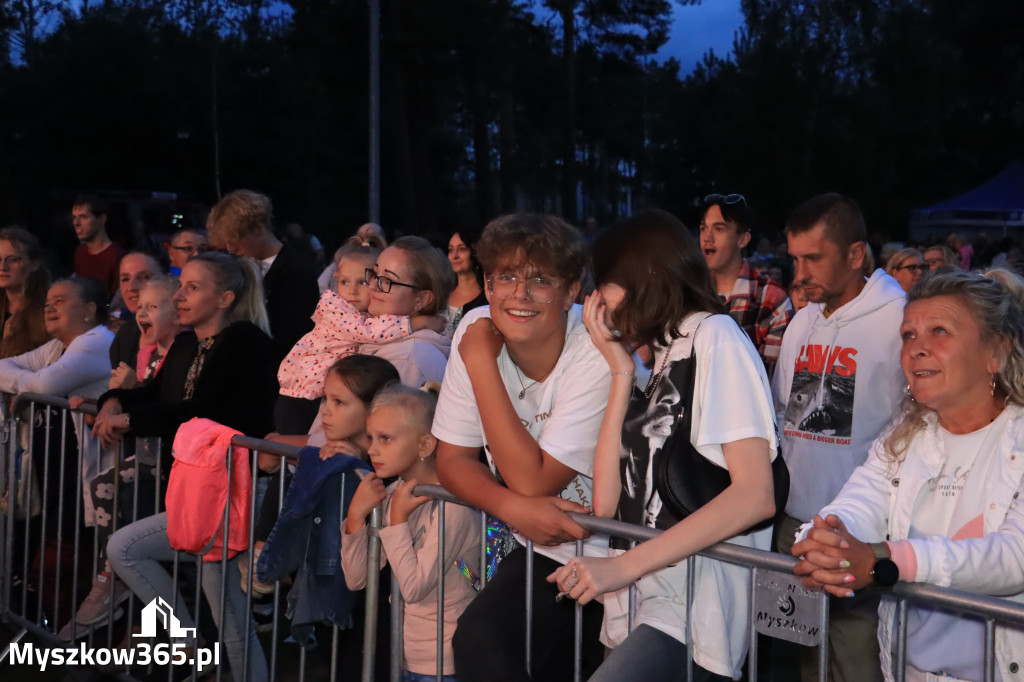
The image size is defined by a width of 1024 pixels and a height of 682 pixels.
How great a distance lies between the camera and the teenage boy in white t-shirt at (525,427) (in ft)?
10.5

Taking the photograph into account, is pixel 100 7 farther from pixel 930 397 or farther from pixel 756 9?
pixel 930 397

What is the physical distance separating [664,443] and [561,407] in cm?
35

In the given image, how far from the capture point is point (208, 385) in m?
5.05

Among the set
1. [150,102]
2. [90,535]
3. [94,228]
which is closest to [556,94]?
[150,102]

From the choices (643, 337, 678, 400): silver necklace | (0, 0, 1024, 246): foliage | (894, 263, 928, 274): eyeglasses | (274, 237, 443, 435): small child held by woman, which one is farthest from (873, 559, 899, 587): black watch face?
(0, 0, 1024, 246): foliage

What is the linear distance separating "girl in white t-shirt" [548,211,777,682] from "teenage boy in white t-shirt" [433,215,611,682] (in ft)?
0.45

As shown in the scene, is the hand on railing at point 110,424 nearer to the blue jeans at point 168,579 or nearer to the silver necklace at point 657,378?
the blue jeans at point 168,579

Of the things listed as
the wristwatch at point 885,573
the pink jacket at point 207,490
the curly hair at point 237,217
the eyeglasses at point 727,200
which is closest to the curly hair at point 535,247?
the wristwatch at point 885,573

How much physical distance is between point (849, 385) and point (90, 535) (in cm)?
392

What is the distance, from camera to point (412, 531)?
3840 millimetres

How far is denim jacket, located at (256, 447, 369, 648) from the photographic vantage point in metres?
4.04

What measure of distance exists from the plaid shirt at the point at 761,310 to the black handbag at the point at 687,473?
273cm

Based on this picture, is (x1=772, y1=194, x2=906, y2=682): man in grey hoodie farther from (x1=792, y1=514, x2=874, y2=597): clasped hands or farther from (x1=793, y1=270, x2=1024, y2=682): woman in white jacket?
(x1=792, y1=514, x2=874, y2=597): clasped hands

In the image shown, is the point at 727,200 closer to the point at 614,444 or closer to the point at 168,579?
the point at 614,444
